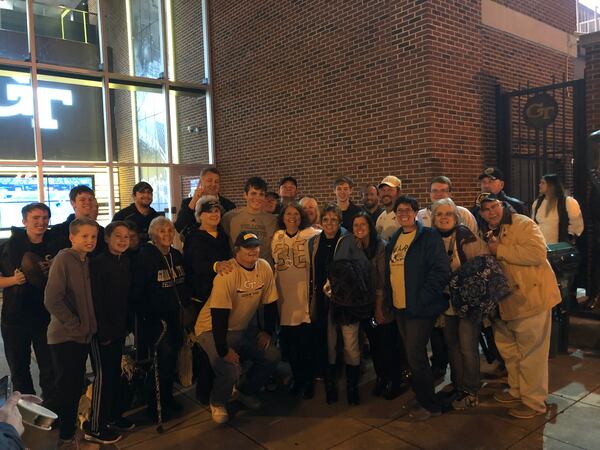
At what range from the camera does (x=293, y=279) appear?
159 inches

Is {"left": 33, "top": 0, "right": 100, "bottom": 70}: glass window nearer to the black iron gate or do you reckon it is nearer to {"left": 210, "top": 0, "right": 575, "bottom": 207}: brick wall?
{"left": 210, "top": 0, "right": 575, "bottom": 207}: brick wall

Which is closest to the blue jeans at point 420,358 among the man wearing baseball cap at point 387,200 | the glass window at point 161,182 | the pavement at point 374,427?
the pavement at point 374,427

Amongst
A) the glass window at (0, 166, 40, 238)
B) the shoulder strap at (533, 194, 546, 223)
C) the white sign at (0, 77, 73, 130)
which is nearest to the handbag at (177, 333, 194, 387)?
the shoulder strap at (533, 194, 546, 223)

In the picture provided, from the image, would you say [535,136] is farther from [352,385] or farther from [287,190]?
[352,385]

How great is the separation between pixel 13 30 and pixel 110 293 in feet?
29.6

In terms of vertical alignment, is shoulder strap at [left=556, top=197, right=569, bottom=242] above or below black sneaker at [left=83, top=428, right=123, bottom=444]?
above

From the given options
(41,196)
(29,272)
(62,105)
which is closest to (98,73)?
(62,105)

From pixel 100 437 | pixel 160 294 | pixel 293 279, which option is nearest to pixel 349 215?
pixel 293 279

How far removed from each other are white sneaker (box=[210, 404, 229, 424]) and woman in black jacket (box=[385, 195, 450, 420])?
4.86 ft

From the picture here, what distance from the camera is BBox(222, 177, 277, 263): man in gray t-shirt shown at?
14.1 ft

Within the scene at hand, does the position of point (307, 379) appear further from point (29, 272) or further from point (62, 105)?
point (62, 105)

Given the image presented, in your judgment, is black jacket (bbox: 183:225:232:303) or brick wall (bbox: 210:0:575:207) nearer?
black jacket (bbox: 183:225:232:303)

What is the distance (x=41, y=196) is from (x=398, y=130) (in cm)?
743

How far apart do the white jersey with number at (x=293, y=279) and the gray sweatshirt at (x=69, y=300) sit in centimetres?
151
